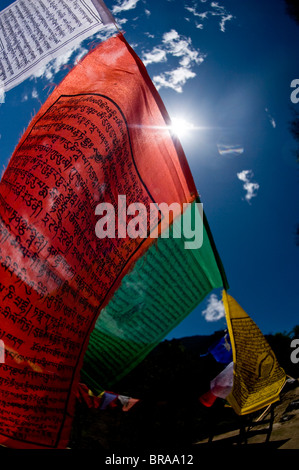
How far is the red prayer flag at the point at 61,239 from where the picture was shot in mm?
914

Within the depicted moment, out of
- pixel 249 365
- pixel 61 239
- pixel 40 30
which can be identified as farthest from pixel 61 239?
pixel 249 365

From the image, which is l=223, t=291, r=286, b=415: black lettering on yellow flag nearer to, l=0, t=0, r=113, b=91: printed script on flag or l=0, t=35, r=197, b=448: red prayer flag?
l=0, t=35, r=197, b=448: red prayer flag

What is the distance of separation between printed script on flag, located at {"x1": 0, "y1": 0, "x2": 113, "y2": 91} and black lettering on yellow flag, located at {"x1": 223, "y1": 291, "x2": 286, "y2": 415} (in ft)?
9.87

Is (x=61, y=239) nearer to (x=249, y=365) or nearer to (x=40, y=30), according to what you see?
(x=40, y=30)

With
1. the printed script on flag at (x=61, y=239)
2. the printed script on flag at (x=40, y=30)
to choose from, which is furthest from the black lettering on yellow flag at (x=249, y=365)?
the printed script on flag at (x=40, y=30)

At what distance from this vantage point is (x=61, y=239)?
1.01 m

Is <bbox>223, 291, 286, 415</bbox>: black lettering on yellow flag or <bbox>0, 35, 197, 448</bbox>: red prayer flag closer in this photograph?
<bbox>0, 35, 197, 448</bbox>: red prayer flag

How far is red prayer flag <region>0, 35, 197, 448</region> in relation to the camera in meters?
0.91

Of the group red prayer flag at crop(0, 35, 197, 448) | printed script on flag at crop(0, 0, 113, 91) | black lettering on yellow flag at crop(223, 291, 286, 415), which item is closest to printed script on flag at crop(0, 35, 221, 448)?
red prayer flag at crop(0, 35, 197, 448)

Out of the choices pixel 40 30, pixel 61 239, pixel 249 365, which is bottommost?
pixel 249 365

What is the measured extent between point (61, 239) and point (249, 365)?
345 centimetres
